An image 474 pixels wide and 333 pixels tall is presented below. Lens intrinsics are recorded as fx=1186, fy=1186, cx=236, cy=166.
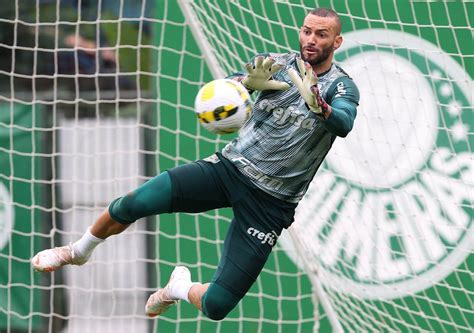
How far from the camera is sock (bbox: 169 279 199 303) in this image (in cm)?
604

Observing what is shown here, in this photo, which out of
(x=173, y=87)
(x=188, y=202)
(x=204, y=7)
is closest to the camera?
(x=188, y=202)

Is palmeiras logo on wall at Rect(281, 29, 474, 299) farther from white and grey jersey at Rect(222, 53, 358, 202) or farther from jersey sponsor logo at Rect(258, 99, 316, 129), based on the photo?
jersey sponsor logo at Rect(258, 99, 316, 129)

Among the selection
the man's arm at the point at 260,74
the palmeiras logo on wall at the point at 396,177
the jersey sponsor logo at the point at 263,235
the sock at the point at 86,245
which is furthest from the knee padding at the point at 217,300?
the palmeiras logo on wall at the point at 396,177

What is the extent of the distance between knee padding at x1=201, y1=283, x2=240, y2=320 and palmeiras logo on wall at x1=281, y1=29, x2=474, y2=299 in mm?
1750

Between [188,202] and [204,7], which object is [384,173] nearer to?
[204,7]

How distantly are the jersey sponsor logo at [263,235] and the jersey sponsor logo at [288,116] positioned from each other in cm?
55

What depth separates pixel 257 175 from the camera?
5.76m

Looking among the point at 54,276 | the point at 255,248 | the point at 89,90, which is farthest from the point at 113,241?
the point at 255,248

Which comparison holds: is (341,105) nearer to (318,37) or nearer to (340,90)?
(340,90)

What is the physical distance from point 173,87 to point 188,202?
2.57 m

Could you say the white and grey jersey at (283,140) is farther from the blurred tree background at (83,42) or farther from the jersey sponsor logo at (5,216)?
the jersey sponsor logo at (5,216)

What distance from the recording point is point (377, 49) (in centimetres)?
775

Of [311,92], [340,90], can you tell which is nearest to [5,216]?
[340,90]

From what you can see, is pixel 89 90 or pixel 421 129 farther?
pixel 89 90
